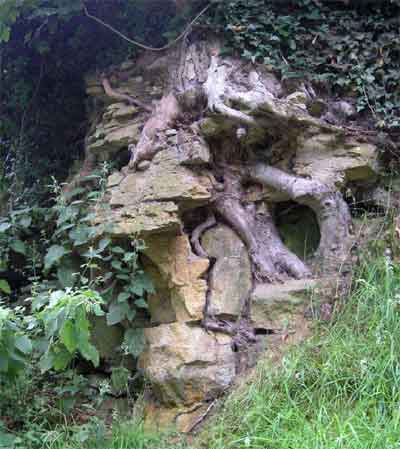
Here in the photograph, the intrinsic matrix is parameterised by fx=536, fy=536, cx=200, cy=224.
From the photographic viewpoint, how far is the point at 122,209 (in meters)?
3.69

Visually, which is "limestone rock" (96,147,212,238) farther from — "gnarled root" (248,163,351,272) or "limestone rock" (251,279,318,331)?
"limestone rock" (251,279,318,331)

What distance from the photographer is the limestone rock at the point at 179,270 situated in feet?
11.8

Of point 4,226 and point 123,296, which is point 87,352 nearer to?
point 123,296

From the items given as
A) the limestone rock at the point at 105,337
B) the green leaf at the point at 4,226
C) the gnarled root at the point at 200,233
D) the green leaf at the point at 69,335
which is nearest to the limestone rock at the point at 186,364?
the limestone rock at the point at 105,337

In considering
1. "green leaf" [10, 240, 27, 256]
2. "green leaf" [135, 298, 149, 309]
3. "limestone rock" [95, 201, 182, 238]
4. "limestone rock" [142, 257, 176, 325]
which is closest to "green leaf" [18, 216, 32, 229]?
"green leaf" [10, 240, 27, 256]

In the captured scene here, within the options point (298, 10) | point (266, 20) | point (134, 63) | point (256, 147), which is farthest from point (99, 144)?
point (298, 10)

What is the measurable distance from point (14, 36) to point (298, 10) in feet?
9.53

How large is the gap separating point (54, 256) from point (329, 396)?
2066 millimetres

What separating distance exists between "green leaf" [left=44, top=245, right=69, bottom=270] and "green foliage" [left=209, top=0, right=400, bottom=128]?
2016 millimetres

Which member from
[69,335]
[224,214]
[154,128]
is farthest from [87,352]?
[154,128]

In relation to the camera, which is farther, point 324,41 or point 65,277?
point 324,41

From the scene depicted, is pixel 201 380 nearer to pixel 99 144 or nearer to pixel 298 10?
pixel 99 144

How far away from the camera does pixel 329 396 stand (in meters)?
2.75

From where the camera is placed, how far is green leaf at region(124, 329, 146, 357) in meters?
3.42
